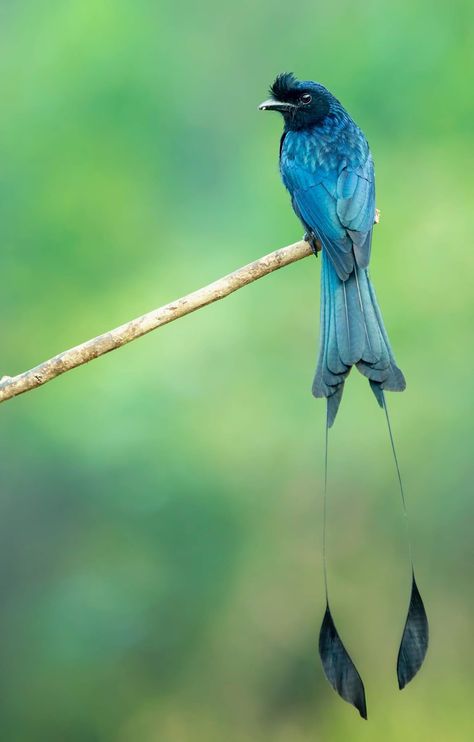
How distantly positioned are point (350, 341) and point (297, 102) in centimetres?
137

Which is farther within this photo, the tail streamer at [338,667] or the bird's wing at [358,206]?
the bird's wing at [358,206]

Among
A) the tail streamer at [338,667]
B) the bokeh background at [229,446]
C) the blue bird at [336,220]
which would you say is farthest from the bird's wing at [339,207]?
the bokeh background at [229,446]

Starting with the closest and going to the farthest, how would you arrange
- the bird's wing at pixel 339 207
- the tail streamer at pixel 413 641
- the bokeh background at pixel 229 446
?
1. the tail streamer at pixel 413 641
2. the bird's wing at pixel 339 207
3. the bokeh background at pixel 229 446

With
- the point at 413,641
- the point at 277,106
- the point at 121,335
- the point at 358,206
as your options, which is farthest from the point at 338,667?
the point at 277,106

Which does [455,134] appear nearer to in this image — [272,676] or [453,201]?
[453,201]

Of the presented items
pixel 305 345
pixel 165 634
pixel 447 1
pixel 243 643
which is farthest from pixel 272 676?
pixel 447 1

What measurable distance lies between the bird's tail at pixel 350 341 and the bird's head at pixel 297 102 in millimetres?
877

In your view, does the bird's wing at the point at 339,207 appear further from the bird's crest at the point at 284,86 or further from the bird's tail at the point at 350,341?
the bird's crest at the point at 284,86

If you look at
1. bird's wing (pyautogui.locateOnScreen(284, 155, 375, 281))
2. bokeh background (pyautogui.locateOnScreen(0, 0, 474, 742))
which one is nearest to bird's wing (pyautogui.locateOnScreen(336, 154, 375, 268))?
bird's wing (pyautogui.locateOnScreen(284, 155, 375, 281))

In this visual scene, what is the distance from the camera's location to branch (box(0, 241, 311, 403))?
3123mm

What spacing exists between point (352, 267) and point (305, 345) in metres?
2.71

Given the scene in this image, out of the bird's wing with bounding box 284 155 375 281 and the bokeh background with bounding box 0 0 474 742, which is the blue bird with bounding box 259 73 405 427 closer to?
the bird's wing with bounding box 284 155 375 281

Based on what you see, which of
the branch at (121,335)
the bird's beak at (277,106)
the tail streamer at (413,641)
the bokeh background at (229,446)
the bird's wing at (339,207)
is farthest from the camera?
the bokeh background at (229,446)

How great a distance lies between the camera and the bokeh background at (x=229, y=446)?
19.5 ft
